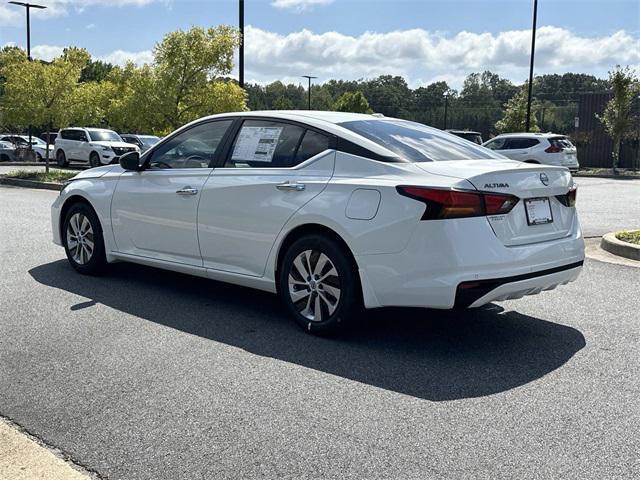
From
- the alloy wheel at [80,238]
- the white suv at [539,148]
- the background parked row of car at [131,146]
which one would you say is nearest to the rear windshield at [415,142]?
the alloy wheel at [80,238]

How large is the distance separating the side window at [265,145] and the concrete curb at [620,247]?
192 inches

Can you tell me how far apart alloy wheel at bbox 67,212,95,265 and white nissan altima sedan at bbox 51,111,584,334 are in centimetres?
58

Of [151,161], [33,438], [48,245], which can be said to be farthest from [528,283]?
[48,245]

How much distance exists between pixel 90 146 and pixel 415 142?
24614mm

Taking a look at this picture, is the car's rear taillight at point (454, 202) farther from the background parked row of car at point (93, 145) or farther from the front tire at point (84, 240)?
the background parked row of car at point (93, 145)

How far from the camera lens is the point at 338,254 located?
4863mm

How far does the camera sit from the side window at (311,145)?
5.24 metres

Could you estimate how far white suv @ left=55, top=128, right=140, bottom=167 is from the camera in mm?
27375

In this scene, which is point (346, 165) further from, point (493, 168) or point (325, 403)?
point (325, 403)

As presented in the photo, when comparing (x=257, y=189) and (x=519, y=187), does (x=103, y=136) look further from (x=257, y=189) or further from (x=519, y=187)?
(x=519, y=187)

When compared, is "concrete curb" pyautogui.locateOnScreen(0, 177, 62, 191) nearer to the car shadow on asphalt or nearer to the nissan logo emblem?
the car shadow on asphalt

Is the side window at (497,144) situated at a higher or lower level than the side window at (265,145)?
higher

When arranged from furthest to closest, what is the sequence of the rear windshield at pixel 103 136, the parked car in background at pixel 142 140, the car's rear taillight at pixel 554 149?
the parked car in background at pixel 142 140
the rear windshield at pixel 103 136
the car's rear taillight at pixel 554 149

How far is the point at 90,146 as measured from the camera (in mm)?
27703
